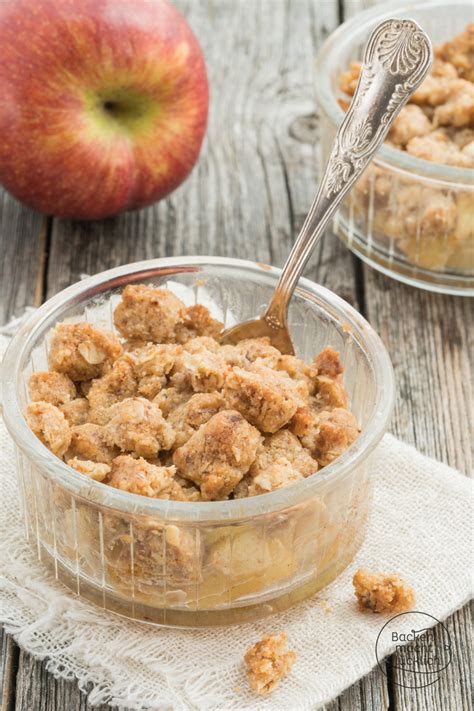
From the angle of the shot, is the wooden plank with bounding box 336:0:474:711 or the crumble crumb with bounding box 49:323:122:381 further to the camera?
the wooden plank with bounding box 336:0:474:711

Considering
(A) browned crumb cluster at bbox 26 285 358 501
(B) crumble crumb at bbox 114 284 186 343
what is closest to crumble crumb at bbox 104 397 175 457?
(A) browned crumb cluster at bbox 26 285 358 501

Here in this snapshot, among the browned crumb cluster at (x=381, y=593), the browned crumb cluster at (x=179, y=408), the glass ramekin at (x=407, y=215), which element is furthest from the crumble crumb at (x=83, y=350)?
the glass ramekin at (x=407, y=215)

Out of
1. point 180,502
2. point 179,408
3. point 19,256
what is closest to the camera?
point 180,502

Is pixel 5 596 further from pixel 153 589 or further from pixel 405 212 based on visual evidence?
pixel 405 212

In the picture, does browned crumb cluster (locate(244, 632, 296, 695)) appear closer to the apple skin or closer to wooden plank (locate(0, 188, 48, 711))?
wooden plank (locate(0, 188, 48, 711))

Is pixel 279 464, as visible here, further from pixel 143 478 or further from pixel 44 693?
pixel 44 693

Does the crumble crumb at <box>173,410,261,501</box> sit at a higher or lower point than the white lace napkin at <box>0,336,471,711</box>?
higher

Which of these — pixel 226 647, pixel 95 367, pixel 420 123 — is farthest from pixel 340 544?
pixel 420 123

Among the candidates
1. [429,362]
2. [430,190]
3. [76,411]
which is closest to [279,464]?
[76,411]
